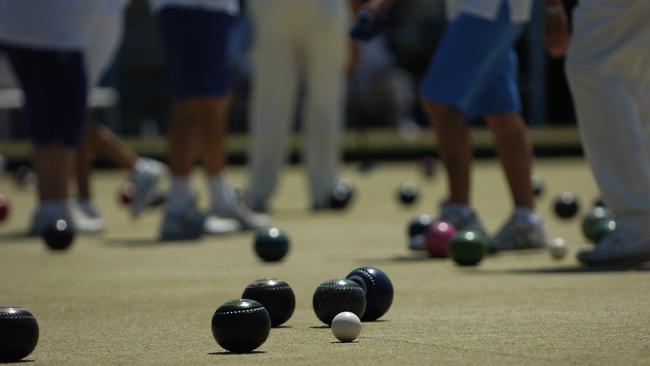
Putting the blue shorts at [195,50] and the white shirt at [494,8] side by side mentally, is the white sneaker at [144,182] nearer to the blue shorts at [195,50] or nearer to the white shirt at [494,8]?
the blue shorts at [195,50]

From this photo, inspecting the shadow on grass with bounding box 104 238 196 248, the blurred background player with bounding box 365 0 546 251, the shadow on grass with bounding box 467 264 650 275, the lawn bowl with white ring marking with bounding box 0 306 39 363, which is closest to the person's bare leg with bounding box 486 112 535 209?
the blurred background player with bounding box 365 0 546 251

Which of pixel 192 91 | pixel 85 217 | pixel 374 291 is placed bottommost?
pixel 85 217

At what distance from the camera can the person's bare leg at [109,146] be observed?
9.63m

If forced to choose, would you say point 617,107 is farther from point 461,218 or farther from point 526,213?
point 461,218

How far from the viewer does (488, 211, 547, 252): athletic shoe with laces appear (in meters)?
6.82

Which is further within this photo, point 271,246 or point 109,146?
point 109,146

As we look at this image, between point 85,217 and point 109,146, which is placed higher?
point 109,146

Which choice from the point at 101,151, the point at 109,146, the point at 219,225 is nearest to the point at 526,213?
the point at 219,225

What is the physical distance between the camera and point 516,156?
6.93 m

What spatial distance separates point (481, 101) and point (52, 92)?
2416mm

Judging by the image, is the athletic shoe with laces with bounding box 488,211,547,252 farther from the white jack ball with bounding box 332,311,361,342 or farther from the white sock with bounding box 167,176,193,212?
the white jack ball with bounding box 332,311,361,342

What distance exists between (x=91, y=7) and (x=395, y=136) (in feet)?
43.7

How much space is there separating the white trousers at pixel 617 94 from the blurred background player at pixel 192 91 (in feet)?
9.83

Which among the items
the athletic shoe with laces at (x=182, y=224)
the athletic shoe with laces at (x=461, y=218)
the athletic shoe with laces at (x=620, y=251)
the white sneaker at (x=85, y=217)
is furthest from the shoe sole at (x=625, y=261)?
the white sneaker at (x=85, y=217)
